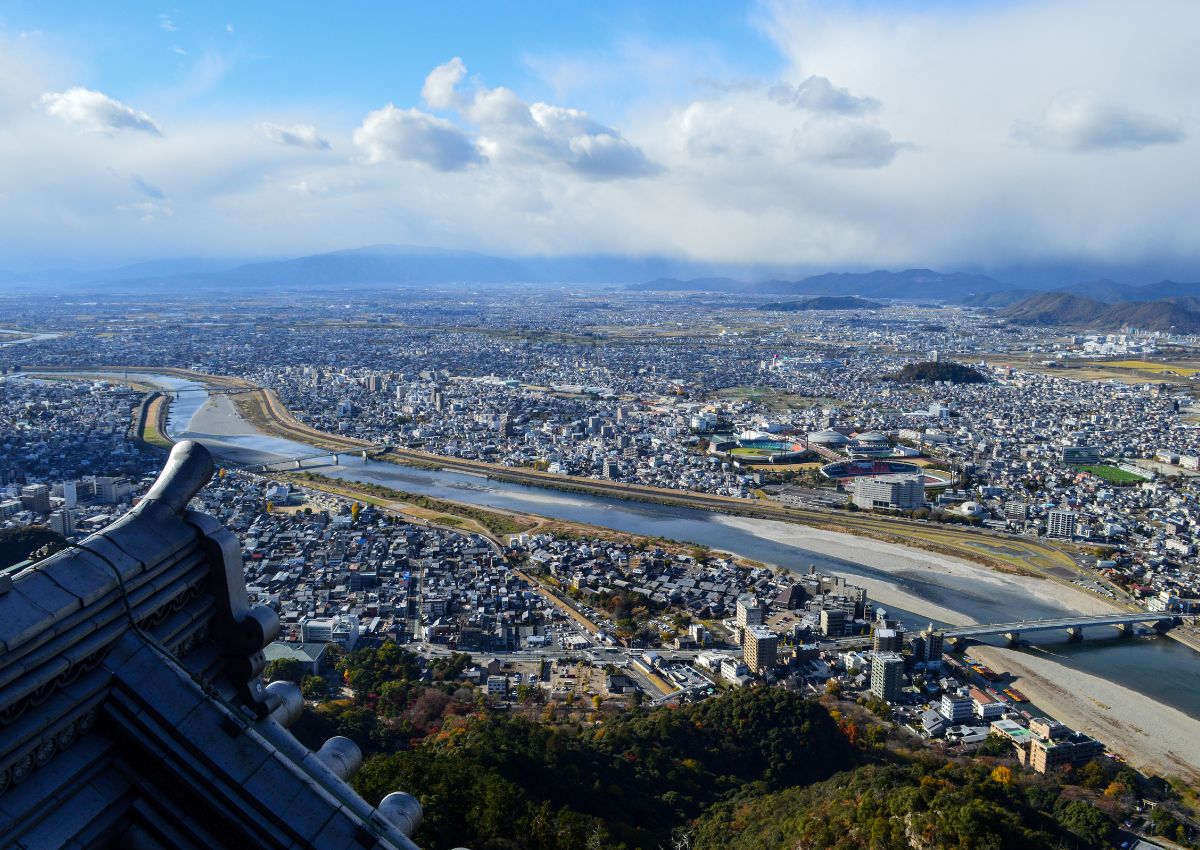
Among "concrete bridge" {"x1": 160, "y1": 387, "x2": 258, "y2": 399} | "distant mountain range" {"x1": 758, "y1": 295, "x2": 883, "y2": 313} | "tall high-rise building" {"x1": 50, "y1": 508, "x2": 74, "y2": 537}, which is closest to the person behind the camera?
"tall high-rise building" {"x1": 50, "y1": 508, "x2": 74, "y2": 537}

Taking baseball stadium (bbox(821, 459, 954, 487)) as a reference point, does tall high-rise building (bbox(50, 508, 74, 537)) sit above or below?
above

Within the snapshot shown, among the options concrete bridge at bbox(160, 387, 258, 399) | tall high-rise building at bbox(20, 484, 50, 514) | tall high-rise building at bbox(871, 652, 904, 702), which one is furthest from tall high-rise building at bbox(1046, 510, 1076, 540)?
concrete bridge at bbox(160, 387, 258, 399)

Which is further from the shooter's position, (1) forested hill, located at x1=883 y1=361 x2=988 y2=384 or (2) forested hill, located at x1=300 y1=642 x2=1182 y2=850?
(1) forested hill, located at x1=883 y1=361 x2=988 y2=384

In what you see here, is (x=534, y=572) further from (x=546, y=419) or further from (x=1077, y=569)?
(x=546, y=419)

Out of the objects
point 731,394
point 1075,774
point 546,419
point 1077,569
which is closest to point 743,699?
point 1075,774

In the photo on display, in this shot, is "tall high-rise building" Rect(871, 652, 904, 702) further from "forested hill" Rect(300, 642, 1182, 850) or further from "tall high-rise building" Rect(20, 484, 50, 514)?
"tall high-rise building" Rect(20, 484, 50, 514)
